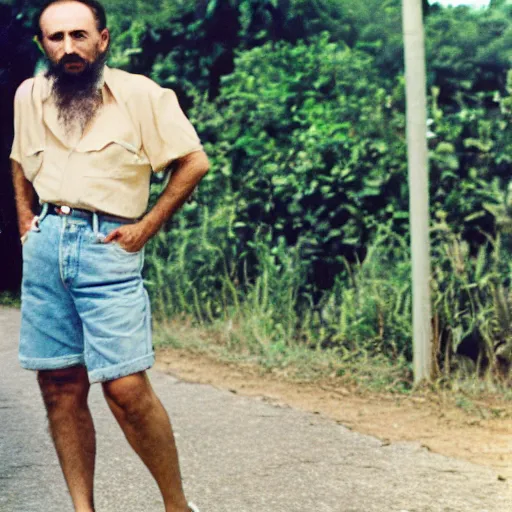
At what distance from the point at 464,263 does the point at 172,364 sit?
195cm

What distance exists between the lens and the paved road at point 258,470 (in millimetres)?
4121

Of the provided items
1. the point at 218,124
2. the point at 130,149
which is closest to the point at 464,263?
the point at 218,124

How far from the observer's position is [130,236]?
3379 millimetres

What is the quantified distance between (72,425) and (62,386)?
0.14 metres

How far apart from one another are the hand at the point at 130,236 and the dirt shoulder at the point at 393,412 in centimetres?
204

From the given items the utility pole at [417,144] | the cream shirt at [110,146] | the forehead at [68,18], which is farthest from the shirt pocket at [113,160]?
the utility pole at [417,144]

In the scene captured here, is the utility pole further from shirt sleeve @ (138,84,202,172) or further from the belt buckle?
the belt buckle

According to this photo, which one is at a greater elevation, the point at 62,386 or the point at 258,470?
the point at 62,386

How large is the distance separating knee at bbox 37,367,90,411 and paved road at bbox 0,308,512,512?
655 millimetres

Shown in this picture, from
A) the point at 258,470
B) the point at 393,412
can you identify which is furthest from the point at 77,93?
the point at 393,412

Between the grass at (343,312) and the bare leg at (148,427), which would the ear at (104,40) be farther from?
the grass at (343,312)

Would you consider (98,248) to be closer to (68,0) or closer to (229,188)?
(68,0)

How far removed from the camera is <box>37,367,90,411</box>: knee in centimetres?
351

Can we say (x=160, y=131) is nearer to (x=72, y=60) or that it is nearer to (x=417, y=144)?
(x=72, y=60)
